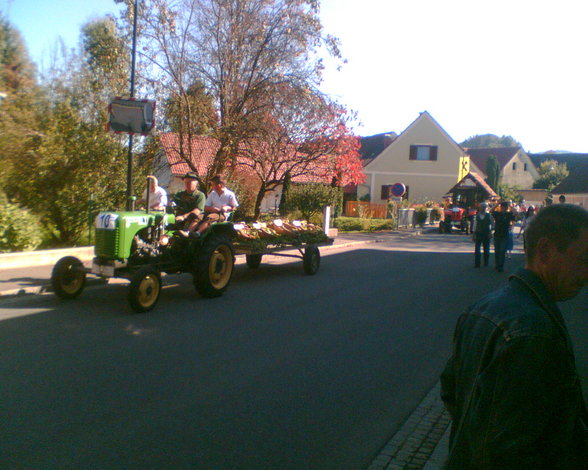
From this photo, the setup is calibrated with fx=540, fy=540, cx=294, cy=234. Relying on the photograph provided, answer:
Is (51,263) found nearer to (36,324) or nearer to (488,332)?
(36,324)

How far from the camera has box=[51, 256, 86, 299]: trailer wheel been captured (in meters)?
7.98

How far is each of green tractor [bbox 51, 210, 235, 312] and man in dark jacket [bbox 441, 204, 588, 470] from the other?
6.25 meters

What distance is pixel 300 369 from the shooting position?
5.65 meters

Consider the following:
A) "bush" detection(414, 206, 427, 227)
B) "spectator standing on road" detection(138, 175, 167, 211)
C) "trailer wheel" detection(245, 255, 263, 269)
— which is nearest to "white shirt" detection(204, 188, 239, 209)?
"spectator standing on road" detection(138, 175, 167, 211)

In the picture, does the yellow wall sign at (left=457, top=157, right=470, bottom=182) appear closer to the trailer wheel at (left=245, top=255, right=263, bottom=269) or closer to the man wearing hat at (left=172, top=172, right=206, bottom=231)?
the trailer wheel at (left=245, top=255, right=263, bottom=269)

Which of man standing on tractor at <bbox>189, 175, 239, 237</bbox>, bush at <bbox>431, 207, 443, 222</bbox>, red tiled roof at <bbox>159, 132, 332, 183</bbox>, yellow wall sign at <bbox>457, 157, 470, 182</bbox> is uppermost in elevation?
yellow wall sign at <bbox>457, 157, 470, 182</bbox>

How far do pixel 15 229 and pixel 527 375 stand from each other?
37.9 feet

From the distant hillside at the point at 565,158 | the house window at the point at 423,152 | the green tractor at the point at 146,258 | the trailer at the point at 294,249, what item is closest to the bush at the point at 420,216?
the house window at the point at 423,152

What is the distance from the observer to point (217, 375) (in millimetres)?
5348

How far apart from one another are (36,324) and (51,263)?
461 centimetres

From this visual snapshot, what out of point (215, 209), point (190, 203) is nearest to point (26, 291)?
point (190, 203)

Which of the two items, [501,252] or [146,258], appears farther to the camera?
[501,252]

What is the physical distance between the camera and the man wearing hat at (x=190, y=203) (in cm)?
908

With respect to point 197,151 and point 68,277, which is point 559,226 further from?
point 197,151
